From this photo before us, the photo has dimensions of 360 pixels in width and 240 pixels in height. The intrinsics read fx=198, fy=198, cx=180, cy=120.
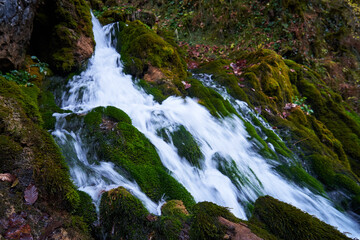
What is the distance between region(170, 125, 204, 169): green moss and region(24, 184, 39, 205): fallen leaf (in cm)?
261

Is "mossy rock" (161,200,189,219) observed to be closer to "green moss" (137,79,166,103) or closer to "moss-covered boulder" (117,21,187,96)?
"green moss" (137,79,166,103)

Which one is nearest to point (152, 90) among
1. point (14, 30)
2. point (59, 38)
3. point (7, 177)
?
point (59, 38)

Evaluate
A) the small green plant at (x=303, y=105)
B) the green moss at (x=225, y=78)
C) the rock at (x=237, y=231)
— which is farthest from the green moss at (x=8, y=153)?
the small green plant at (x=303, y=105)

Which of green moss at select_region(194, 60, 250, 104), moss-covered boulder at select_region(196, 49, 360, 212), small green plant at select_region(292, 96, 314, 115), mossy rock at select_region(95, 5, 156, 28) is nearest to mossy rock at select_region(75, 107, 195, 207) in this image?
moss-covered boulder at select_region(196, 49, 360, 212)

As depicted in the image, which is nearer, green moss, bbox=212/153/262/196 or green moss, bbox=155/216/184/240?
green moss, bbox=155/216/184/240

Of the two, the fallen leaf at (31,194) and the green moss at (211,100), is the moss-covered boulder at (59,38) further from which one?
the fallen leaf at (31,194)

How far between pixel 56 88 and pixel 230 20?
1064 cm

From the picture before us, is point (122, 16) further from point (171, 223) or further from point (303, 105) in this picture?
point (171, 223)

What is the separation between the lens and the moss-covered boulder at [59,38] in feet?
19.6

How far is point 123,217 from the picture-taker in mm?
2338

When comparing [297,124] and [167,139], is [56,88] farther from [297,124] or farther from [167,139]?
[297,124]

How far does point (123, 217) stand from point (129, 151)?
4.55 ft

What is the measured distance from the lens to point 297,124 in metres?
6.52

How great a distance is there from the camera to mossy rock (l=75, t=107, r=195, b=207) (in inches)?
124
